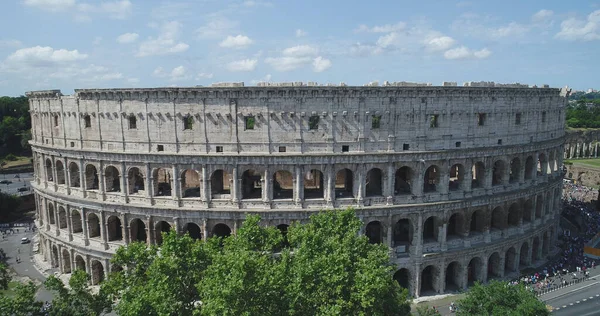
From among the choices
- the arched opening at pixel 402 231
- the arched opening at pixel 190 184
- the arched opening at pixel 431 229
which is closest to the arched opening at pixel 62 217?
the arched opening at pixel 190 184

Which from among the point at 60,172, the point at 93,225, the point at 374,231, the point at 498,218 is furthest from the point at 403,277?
the point at 60,172

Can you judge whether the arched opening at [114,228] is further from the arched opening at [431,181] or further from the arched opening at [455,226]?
the arched opening at [455,226]

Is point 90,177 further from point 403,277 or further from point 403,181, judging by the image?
point 403,277

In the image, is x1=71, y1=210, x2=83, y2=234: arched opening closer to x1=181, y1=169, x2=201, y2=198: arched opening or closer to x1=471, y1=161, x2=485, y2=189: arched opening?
x1=181, y1=169, x2=201, y2=198: arched opening

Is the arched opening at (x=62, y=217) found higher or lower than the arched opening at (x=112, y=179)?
lower

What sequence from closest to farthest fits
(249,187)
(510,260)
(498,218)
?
(249,187)
(498,218)
(510,260)

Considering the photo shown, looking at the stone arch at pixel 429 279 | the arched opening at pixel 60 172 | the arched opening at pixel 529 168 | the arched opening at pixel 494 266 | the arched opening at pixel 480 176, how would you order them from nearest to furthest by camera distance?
the stone arch at pixel 429 279 → the arched opening at pixel 480 176 → the arched opening at pixel 494 266 → the arched opening at pixel 60 172 → the arched opening at pixel 529 168

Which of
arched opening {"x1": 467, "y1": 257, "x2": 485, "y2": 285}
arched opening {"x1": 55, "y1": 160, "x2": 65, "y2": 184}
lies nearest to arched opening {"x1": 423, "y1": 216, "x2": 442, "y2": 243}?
arched opening {"x1": 467, "y1": 257, "x2": 485, "y2": 285}
